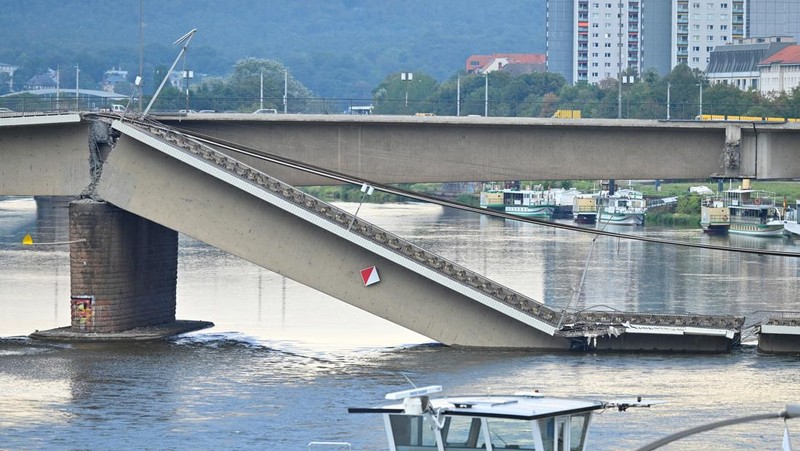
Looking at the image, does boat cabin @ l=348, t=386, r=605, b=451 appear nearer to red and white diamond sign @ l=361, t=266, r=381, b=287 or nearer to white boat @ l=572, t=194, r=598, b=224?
red and white diamond sign @ l=361, t=266, r=381, b=287

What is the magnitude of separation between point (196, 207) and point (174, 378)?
7217mm

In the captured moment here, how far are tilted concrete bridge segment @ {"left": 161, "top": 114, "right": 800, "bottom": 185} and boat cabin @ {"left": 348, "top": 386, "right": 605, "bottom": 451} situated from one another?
27580 mm

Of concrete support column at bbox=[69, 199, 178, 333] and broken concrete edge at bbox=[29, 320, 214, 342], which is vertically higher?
concrete support column at bbox=[69, 199, 178, 333]

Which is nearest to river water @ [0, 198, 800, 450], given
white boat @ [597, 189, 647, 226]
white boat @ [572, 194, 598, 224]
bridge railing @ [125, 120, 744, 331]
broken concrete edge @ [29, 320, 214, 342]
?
broken concrete edge @ [29, 320, 214, 342]

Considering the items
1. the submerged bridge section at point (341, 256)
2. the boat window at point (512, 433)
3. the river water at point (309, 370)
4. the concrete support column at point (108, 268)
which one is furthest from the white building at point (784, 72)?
the boat window at point (512, 433)

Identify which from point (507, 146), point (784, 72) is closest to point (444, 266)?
point (507, 146)

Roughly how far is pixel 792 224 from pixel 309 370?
65366 millimetres

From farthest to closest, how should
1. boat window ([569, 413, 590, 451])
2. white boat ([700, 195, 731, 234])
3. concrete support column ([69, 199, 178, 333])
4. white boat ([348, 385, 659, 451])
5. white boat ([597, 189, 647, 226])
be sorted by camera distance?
white boat ([597, 189, 647, 226])
white boat ([700, 195, 731, 234])
concrete support column ([69, 199, 178, 333])
boat window ([569, 413, 590, 451])
white boat ([348, 385, 659, 451])

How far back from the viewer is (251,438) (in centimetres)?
3588

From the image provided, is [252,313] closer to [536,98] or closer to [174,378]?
[174,378]

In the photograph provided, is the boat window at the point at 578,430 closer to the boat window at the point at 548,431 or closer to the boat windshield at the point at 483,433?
the boat windshield at the point at 483,433

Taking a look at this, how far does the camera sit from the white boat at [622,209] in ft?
395

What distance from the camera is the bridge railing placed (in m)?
48.3

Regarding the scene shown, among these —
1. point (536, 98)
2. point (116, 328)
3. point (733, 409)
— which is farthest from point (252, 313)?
point (536, 98)
